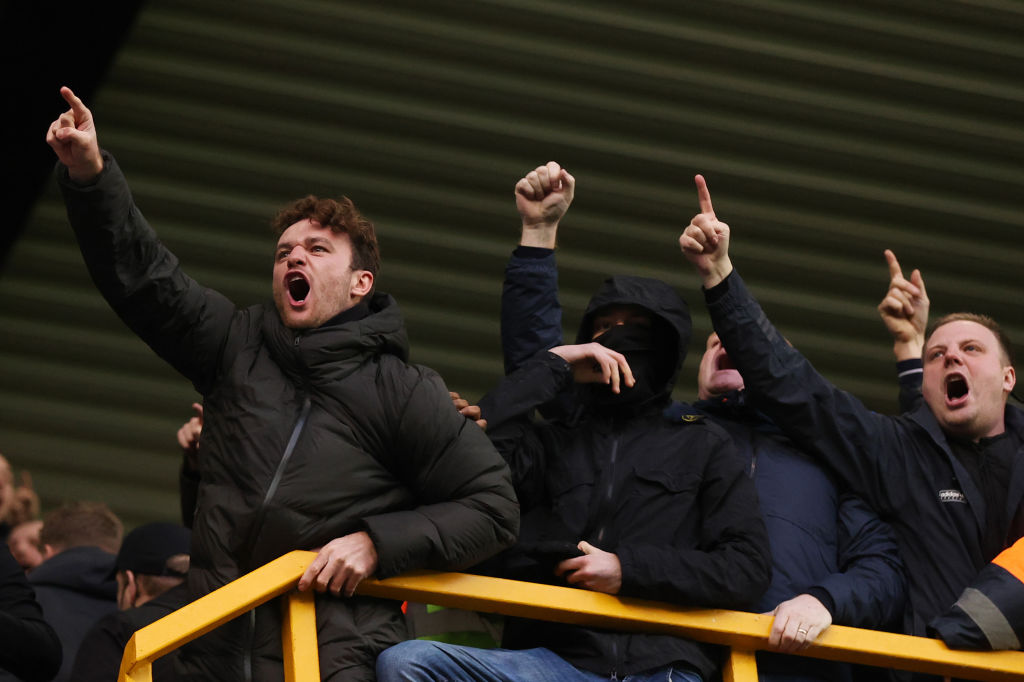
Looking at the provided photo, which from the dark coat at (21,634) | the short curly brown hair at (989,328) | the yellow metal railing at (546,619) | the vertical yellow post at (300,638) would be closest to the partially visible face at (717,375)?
the short curly brown hair at (989,328)

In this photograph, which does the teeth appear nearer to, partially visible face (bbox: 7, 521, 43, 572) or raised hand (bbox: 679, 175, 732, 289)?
raised hand (bbox: 679, 175, 732, 289)

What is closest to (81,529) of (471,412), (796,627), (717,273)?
(471,412)

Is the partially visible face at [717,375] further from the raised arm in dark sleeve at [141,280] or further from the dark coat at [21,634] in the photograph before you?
the dark coat at [21,634]

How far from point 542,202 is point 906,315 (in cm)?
124

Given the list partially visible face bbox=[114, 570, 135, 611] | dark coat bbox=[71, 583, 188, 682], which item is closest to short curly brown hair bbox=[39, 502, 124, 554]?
partially visible face bbox=[114, 570, 135, 611]

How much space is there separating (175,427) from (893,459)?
3382mm

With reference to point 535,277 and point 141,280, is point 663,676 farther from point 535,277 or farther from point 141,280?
point 141,280

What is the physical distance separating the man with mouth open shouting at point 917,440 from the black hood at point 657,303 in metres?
0.10

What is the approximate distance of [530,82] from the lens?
5.79 metres

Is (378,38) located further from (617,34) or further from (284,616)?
(284,616)

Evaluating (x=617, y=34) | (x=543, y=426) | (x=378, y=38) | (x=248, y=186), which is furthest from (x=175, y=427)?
(x=543, y=426)

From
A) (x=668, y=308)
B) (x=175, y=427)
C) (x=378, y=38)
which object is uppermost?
(x=378, y=38)

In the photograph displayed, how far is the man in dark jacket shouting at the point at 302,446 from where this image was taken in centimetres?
298

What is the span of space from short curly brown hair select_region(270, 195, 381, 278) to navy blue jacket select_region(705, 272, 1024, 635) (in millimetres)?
923
